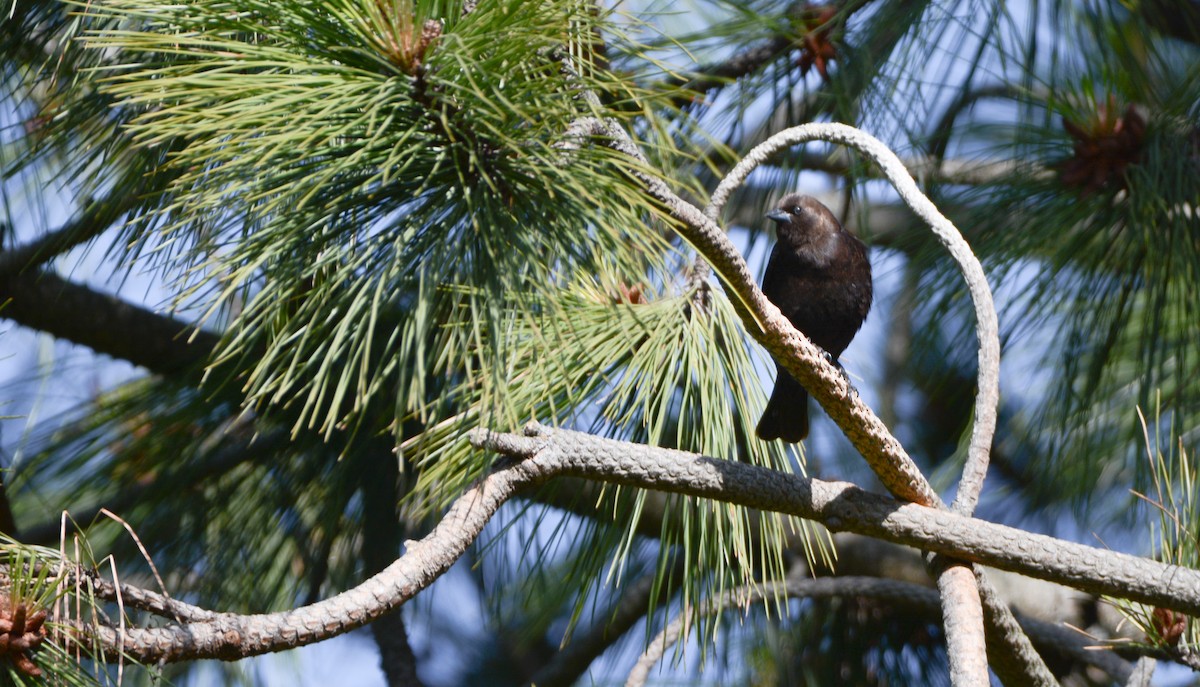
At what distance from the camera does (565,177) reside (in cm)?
110

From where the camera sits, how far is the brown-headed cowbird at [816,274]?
107 inches

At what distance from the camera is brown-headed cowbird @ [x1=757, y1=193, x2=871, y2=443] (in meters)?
2.71

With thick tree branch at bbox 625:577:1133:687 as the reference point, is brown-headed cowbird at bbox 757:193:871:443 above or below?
above

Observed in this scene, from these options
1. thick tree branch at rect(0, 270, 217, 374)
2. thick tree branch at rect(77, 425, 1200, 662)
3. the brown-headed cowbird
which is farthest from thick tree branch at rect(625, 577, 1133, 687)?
thick tree branch at rect(0, 270, 217, 374)

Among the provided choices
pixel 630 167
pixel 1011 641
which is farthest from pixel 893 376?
pixel 630 167

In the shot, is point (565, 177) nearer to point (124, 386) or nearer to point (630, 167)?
point (630, 167)

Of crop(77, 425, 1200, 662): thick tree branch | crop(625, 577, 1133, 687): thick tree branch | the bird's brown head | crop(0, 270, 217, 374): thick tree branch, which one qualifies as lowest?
crop(625, 577, 1133, 687): thick tree branch

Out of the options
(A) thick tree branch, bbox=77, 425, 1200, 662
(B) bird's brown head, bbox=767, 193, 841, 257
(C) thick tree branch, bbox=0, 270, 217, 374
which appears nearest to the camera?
(A) thick tree branch, bbox=77, 425, 1200, 662

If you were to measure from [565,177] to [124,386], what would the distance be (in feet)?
5.52

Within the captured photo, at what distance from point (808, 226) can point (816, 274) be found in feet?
0.40

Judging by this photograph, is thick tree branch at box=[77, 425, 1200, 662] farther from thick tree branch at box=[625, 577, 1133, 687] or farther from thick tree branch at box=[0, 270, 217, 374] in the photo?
thick tree branch at box=[0, 270, 217, 374]

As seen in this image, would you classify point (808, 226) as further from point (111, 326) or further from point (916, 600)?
point (111, 326)

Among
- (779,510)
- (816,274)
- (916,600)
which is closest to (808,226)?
(816,274)

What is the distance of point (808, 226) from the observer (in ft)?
8.92
